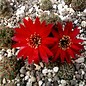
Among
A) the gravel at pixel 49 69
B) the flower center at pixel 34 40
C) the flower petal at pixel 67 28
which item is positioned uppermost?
the flower petal at pixel 67 28

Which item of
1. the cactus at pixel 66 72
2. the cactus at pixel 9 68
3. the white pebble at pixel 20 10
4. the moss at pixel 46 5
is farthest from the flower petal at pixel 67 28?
the white pebble at pixel 20 10

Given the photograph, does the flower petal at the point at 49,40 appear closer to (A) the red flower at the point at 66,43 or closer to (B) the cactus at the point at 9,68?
(A) the red flower at the point at 66,43

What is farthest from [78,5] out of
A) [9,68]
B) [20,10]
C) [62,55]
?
[9,68]

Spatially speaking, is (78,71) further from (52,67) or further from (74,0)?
(74,0)

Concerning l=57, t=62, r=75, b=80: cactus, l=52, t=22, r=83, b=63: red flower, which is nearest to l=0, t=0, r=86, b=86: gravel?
l=57, t=62, r=75, b=80: cactus

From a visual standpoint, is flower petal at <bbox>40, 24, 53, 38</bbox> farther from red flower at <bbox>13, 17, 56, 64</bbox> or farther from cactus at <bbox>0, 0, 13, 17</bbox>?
cactus at <bbox>0, 0, 13, 17</bbox>
